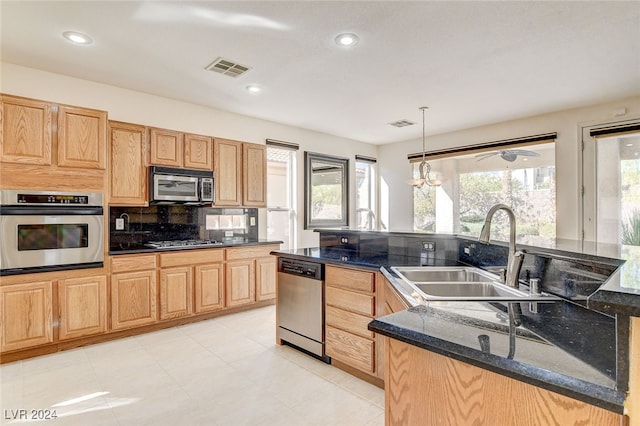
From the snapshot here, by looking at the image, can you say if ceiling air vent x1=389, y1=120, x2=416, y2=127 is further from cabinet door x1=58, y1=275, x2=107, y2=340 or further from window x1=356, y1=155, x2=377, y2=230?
cabinet door x1=58, y1=275, x2=107, y2=340

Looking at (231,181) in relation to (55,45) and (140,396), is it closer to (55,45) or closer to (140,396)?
(55,45)

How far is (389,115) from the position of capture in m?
4.69

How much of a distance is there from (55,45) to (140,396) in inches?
111

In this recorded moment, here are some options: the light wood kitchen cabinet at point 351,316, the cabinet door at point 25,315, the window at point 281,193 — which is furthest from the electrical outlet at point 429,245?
the cabinet door at point 25,315

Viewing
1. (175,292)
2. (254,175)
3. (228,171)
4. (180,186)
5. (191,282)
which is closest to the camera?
(175,292)

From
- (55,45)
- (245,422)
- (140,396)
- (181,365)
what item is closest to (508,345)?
(245,422)

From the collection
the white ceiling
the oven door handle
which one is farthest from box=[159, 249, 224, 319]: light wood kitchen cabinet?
the white ceiling

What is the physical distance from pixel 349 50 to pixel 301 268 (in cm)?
190

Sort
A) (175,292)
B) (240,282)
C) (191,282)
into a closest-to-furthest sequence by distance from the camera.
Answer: (175,292) < (191,282) < (240,282)

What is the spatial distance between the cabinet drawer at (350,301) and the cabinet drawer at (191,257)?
5.74ft

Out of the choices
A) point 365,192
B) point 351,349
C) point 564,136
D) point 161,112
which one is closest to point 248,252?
point 161,112

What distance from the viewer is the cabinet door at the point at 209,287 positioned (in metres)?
3.83

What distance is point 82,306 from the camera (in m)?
3.09

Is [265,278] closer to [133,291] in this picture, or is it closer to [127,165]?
[133,291]
